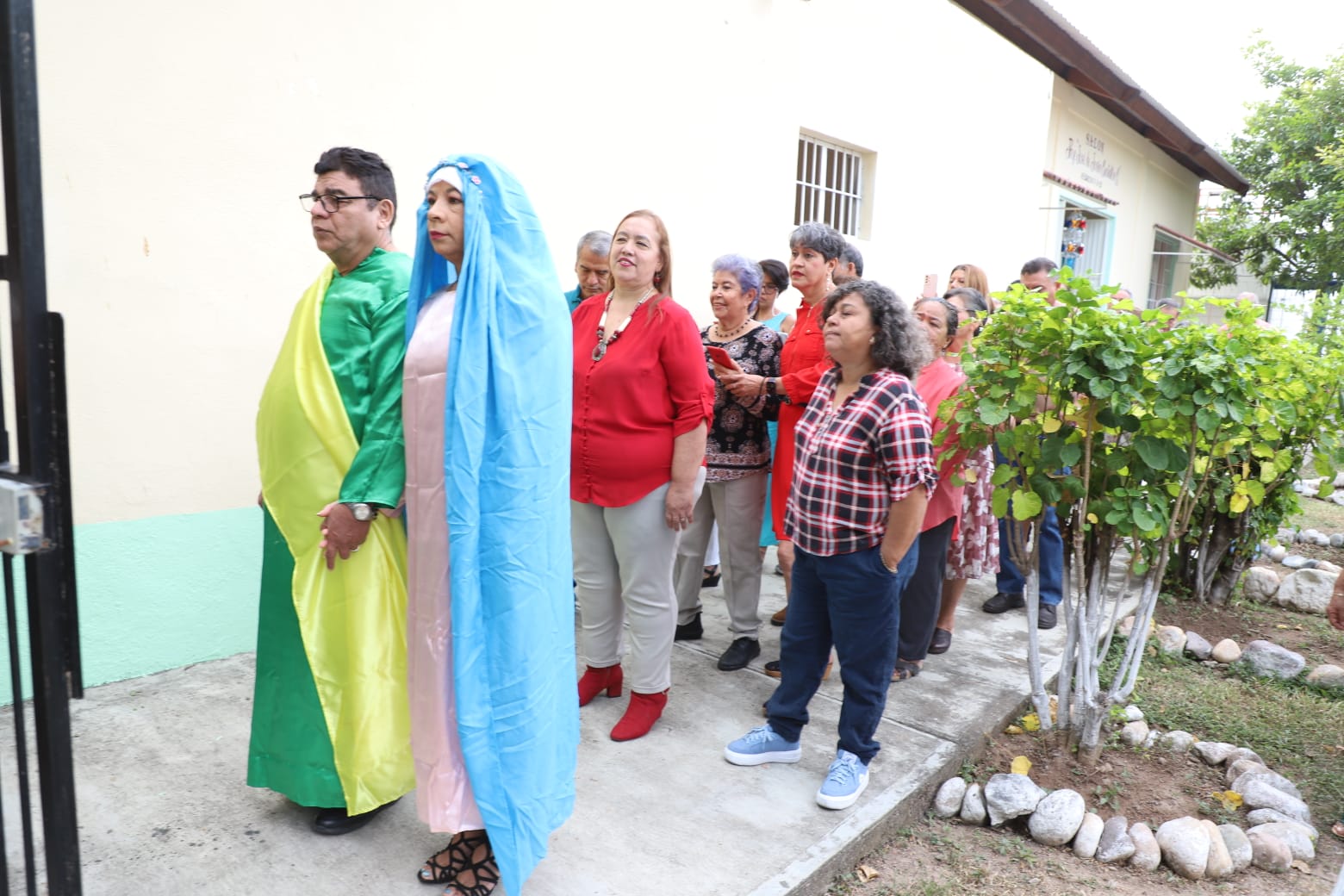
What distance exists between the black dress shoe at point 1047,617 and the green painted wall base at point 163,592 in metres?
3.83

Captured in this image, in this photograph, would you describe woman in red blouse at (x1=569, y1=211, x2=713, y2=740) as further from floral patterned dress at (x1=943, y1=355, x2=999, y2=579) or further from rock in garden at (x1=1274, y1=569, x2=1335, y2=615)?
rock in garden at (x1=1274, y1=569, x2=1335, y2=615)

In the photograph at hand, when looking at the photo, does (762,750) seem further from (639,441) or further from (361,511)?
(361,511)

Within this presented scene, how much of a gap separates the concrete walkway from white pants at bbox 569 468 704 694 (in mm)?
298

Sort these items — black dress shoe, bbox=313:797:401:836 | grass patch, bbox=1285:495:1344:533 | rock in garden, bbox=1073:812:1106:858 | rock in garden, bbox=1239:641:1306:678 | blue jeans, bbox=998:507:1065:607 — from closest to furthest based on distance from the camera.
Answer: black dress shoe, bbox=313:797:401:836 → rock in garden, bbox=1073:812:1106:858 → rock in garden, bbox=1239:641:1306:678 → blue jeans, bbox=998:507:1065:607 → grass patch, bbox=1285:495:1344:533

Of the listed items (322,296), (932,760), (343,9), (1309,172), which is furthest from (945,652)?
(1309,172)

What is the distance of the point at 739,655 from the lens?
13.1 ft

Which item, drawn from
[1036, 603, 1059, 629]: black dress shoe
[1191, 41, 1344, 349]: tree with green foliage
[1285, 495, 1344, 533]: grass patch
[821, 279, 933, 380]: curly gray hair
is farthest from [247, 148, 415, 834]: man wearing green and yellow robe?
[1191, 41, 1344, 349]: tree with green foliage

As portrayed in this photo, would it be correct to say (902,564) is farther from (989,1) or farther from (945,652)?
(989,1)

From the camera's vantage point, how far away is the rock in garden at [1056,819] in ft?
9.77

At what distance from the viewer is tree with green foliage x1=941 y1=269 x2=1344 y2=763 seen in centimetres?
293

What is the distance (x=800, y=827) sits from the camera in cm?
279

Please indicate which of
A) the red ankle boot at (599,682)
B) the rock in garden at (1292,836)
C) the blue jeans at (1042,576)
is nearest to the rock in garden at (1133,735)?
the rock in garden at (1292,836)

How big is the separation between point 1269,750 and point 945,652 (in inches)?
51.9

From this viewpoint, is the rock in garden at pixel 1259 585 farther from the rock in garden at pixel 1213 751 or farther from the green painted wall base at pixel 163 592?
the green painted wall base at pixel 163 592
